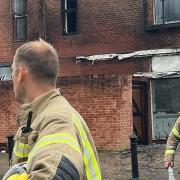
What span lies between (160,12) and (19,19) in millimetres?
5892

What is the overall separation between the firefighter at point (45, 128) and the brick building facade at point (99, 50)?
9.88m

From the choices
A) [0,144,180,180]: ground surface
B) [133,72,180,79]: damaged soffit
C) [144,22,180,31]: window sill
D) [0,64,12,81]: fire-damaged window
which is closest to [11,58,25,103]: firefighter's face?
[0,144,180,180]: ground surface

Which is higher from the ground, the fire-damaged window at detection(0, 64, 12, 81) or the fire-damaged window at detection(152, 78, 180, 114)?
the fire-damaged window at detection(0, 64, 12, 81)

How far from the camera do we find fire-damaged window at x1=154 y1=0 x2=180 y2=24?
1495 cm

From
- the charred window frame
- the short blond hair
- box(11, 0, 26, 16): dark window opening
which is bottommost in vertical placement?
the short blond hair

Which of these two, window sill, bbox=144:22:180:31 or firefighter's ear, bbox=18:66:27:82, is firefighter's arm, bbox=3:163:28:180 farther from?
window sill, bbox=144:22:180:31

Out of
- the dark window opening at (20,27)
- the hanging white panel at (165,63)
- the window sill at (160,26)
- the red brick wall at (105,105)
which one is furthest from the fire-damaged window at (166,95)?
the dark window opening at (20,27)

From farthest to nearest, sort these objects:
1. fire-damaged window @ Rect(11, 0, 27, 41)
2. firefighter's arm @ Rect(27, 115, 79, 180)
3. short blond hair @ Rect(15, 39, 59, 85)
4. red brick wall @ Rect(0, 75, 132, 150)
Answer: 1. fire-damaged window @ Rect(11, 0, 27, 41)
2. red brick wall @ Rect(0, 75, 132, 150)
3. short blond hair @ Rect(15, 39, 59, 85)
4. firefighter's arm @ Rect(27, 115, 79, 180)

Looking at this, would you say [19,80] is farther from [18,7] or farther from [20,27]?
[18,7]

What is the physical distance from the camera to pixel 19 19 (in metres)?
17.6

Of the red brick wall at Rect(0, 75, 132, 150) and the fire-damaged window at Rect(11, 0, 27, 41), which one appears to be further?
the fire-damaged window at Rect(11, 0, 27, 41)

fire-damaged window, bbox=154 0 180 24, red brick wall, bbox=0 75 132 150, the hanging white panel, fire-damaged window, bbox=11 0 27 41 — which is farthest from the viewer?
fire-damaged window, bbox=11 0 27 41

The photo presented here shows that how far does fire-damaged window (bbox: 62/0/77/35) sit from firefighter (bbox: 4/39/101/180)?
14472mm

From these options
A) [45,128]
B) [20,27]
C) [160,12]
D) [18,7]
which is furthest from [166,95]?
[45,128]
